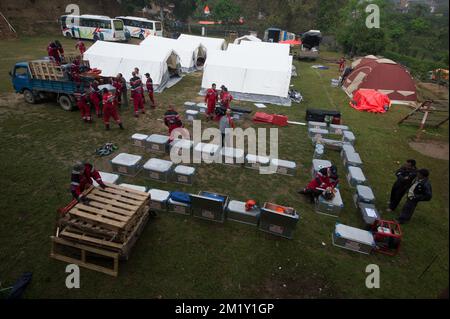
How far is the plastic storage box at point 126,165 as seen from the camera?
28.6ft

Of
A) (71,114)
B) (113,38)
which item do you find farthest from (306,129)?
(113,38)

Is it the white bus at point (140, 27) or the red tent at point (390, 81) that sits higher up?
the white bus at point (140, 27)

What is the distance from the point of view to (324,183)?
310 inches

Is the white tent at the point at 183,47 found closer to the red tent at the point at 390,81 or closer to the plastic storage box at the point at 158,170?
the red tent at the point at 390,81

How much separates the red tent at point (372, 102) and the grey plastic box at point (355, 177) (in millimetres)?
9020

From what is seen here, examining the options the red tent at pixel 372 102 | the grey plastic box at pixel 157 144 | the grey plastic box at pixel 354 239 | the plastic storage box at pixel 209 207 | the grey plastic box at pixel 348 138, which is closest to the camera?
the grey plastic box at pixel 354 239

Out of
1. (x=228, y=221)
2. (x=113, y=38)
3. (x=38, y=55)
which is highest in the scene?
(x=113, y=38)

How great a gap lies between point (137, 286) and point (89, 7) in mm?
45884

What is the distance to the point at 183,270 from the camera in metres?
5.95

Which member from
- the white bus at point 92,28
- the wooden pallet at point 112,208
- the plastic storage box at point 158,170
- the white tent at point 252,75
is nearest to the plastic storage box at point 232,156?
the plastic storage box at point 158,170

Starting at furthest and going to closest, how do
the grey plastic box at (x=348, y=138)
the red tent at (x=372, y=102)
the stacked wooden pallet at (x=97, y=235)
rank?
the red tent at (x=372, y=102) < the grey plastic box at (x=348, y=138) < the stacked wooden pallet at (x=97, y=235)

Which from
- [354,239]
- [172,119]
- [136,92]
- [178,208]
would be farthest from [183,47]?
[354,239]

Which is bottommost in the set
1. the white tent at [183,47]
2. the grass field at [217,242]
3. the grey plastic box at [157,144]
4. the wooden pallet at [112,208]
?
the grass field at [217,242]
